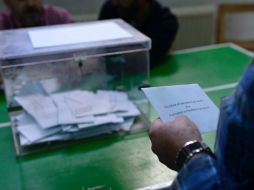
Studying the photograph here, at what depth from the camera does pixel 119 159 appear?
106cm

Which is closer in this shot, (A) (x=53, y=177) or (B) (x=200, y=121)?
(B) (x=200, y=121)

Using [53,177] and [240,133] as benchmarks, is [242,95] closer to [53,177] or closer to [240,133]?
[240,133]

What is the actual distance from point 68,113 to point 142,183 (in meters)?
0.40

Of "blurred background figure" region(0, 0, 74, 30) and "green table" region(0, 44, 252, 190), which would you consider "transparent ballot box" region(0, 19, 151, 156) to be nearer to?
"green table" region(0, 44, 252, 190)

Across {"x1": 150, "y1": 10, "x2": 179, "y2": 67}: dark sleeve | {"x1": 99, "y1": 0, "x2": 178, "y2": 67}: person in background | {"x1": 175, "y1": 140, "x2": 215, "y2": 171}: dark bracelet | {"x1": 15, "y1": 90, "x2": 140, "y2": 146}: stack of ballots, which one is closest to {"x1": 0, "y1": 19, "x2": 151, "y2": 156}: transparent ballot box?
{"x1": 15, "y1": 90, "x2": 140, "y2": 146}: stack of ballots

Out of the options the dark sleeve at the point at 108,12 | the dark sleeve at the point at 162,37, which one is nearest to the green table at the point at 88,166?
the dark sleeve at the point at 162,37

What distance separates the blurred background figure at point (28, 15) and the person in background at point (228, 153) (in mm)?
1605

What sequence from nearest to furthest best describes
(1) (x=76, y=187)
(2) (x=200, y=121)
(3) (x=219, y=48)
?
(2) (x=200, y=121) → (1) (x=76, y=187) → (3) (x=219, y=48)

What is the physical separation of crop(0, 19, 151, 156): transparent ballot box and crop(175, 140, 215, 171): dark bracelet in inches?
24.0

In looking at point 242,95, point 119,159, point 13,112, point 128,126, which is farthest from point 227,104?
point 13,112

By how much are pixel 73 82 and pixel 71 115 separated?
0.90ft

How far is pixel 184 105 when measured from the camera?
2.24 ft

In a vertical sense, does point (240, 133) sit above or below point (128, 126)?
above

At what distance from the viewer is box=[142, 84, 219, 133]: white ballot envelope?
2.21 ft
